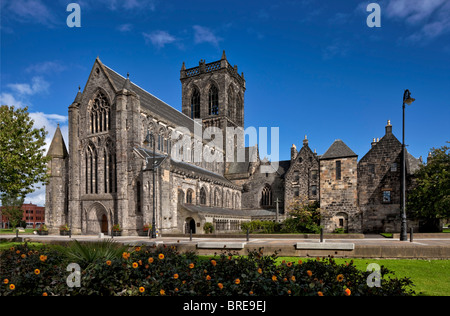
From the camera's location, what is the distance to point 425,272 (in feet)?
35.9

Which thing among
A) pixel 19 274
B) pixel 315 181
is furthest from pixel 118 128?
pixel 19 274

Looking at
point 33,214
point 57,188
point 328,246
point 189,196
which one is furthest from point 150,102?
point 33,214

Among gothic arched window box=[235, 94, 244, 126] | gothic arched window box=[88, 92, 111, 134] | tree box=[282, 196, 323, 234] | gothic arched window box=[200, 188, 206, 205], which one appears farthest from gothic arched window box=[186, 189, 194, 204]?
gothic arched window box=[235, 94, 244, 126]

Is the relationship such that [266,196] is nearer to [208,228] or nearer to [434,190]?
[208,228]

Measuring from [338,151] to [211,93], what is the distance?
124ft

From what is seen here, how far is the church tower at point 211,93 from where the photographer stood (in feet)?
225

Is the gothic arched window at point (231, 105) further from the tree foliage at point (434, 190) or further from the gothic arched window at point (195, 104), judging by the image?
the tree foliage at point (434, 190)

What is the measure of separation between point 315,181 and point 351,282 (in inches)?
1703

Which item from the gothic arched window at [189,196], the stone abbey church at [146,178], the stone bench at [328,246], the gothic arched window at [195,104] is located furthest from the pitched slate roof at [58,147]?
the stone bench at [328,246]

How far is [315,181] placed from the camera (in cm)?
4781

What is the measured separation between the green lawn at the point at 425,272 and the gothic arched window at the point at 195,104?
60995 millimetres

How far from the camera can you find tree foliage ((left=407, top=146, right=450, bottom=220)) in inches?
1164

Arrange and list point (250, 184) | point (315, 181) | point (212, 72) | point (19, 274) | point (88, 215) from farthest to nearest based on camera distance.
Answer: point (212, 72) → point (250, 184) → point (315, 181) → point (88, 215) → point (19, 274)

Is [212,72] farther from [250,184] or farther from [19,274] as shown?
[19,274]
